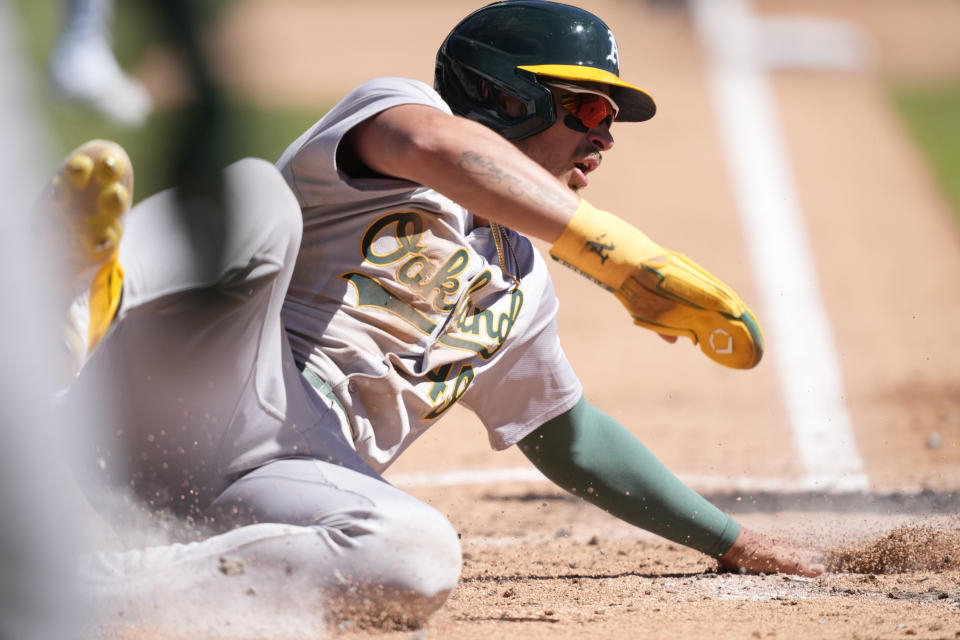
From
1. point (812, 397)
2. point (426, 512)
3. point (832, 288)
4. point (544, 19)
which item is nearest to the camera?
point (426, 512)

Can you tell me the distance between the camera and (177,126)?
90.7 inches

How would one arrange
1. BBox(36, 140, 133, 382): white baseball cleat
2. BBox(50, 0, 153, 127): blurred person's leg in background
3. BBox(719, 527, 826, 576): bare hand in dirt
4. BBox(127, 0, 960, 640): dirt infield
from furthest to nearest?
BBox(50, 0, 153, 127): blurred person's leg in background
BBox(719, 527, 826, 576): bare hand in dirt
BBox(127, 0, 960, 640): dirt infield
BBox(36, 140, 133, 382): white baseball cleat

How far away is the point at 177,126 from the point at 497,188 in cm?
69

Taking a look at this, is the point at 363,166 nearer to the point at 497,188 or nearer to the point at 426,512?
the point at 497,188

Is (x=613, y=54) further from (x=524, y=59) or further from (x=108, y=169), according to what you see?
(x=108, y=169)

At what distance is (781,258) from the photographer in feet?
23.1

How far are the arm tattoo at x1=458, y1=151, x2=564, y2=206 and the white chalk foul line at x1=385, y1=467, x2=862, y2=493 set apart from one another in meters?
1.93

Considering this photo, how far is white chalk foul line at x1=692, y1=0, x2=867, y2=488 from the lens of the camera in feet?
14.5

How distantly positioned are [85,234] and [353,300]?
1.93 ft

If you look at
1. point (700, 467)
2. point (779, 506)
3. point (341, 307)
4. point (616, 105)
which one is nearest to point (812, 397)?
point (700, 467)

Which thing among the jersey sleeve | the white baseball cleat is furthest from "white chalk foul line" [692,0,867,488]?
the white baseball cleat

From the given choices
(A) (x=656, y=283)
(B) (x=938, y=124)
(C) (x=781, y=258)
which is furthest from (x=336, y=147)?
(B) (x=938, y=124)

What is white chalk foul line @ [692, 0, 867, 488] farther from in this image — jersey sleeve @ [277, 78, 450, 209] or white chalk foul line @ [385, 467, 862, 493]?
jersey sleeve @ [277, 78, 450, 209]

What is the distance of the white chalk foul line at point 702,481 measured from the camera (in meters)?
3.79
